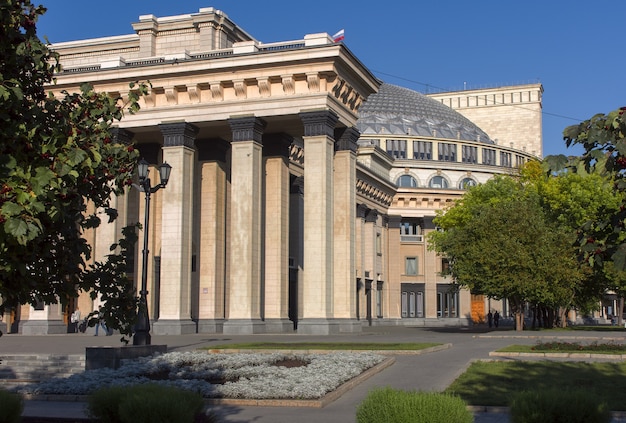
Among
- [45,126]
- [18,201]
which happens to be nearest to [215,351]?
[45,126]

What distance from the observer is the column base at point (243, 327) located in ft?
136

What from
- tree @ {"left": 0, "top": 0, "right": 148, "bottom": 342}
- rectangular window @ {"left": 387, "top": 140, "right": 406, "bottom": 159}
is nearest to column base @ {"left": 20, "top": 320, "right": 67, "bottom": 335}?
tree @ {"left": 0, "top": 0, "right": 148, "bottom": 342}

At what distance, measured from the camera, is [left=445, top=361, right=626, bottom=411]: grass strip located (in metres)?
15.6

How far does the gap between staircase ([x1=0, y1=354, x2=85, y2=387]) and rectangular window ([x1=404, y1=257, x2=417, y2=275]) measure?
64.1m

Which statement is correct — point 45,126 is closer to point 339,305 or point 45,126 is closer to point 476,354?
point 476,354

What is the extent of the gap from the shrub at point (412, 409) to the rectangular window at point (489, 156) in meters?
95.1

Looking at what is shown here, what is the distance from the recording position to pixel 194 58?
44.2 meters

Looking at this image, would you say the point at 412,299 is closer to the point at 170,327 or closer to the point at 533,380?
the point at 170,327

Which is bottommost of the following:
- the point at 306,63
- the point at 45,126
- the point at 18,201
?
the point at 18,201

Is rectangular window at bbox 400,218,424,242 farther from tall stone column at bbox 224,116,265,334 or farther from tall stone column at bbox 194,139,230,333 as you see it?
tall stone column at bbox 224,116,265,334

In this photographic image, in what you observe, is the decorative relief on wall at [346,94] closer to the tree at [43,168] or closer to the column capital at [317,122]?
the column capital at [317,122]

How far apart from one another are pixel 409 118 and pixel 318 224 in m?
69.7

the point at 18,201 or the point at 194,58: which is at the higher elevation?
the point at 194,58

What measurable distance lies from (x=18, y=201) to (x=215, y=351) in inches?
773
